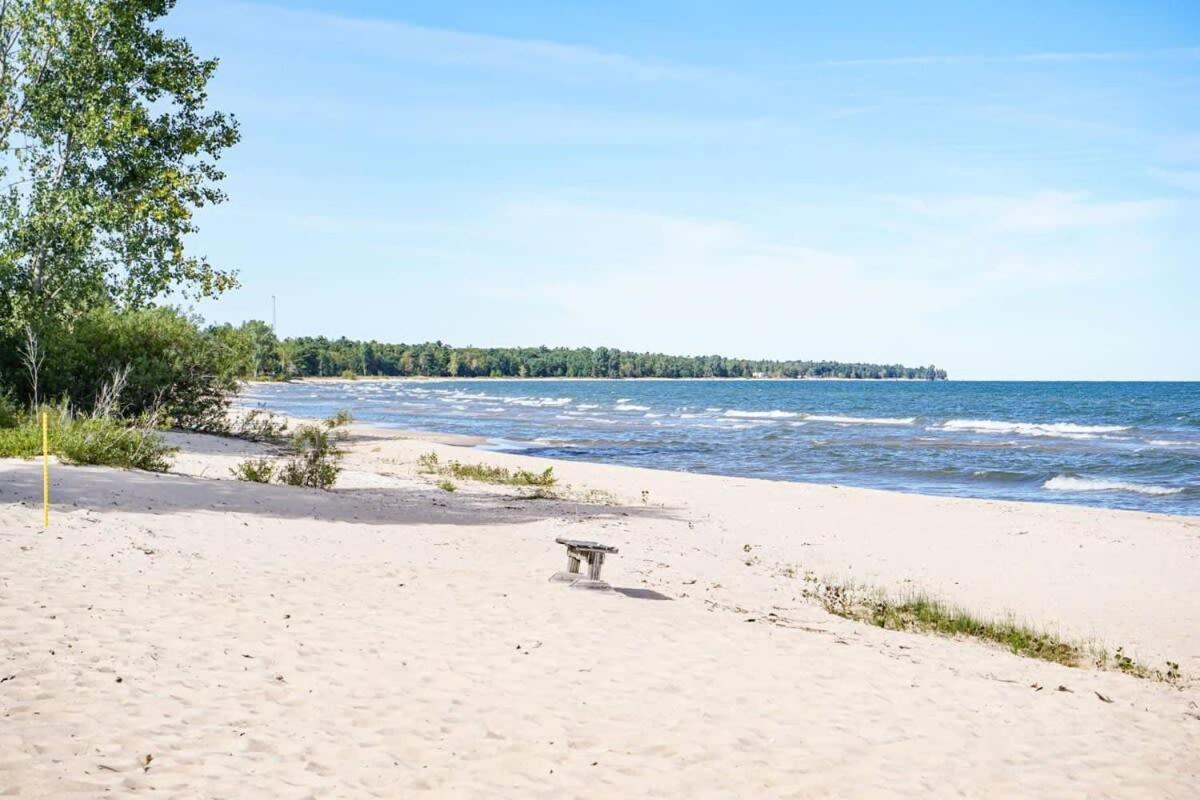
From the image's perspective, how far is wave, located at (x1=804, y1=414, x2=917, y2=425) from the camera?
217ft

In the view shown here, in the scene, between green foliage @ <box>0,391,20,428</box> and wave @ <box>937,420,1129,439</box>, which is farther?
wave @ <box>937,420,1129,439</box>

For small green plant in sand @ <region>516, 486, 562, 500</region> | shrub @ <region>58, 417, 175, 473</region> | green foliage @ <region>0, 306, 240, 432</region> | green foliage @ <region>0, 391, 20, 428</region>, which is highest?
green foliage @ <region>0, 306, 240, 432</region>

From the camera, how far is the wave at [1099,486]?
29314 millimetres

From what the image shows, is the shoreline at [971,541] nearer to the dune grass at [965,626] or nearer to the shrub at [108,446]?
the dune grass at [965,626]

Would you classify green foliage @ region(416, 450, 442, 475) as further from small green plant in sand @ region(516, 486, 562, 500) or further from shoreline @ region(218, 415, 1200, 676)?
small green plant in sand @ region(516, 486, 562, 500)

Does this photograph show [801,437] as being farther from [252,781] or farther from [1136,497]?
[252,781]

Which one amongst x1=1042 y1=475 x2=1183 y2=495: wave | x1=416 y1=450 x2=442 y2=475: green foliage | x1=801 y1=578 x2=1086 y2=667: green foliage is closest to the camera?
x1=801 y1=578 x2=1086 y2=667: green foliage

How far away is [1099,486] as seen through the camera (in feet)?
99.4

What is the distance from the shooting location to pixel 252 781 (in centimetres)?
559

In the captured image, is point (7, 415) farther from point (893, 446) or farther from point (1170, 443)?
point (1170, 443)

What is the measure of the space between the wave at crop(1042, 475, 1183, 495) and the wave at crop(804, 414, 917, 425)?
33.6 m

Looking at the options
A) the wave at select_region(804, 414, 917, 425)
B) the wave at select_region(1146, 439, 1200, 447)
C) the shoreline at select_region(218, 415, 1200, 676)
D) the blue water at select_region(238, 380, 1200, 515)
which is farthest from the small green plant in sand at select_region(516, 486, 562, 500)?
the wave at select_region(804, 414, 917, 425)

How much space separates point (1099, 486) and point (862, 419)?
40507 mm

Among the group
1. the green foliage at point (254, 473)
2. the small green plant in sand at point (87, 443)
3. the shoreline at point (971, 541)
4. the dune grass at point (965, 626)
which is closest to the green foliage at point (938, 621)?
the dune grass at point (965, 626)
